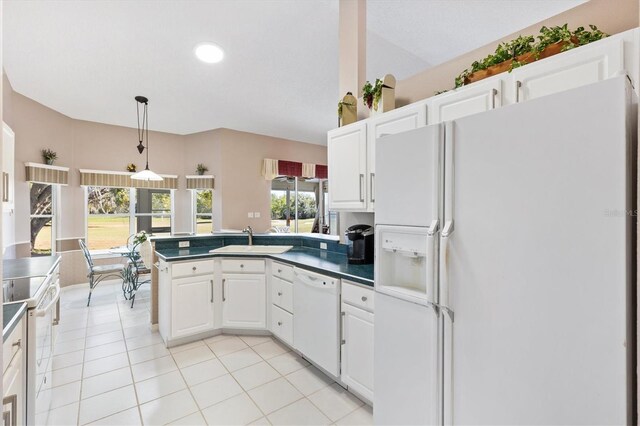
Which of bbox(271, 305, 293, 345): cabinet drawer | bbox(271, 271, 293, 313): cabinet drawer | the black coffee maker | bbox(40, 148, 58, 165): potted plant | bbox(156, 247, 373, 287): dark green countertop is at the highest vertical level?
bbox(40, 148, 58, 165): potted plant

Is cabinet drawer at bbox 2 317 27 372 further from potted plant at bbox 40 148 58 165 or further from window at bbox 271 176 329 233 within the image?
window at bbox 271 176 329 233

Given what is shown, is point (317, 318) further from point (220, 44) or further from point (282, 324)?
point (220, 44)

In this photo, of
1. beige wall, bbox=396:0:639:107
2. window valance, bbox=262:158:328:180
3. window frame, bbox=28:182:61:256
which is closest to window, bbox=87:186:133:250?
window frame, bbox=28:182:61:256

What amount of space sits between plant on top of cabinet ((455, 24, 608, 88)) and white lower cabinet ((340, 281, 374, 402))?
1498 millimetres

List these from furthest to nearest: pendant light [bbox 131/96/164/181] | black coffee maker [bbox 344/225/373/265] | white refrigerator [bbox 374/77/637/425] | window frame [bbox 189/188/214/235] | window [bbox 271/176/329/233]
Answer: window [bbox 271/176/329/233]
window frame [bbox 189/188/214/235]
pendant light [bbox 131/96/164/181]
black coffee maker [bbox 344/225/373/265]
white refrigerator [bbox 374/77/637/425]

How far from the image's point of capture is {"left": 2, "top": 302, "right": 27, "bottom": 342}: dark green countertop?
1.24 meters

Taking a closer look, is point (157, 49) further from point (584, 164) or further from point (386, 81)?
point (584, 164)

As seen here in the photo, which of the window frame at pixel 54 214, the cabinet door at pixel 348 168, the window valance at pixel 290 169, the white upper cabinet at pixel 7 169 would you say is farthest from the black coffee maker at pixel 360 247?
the window frame at pixel 54 214

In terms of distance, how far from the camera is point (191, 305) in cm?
301

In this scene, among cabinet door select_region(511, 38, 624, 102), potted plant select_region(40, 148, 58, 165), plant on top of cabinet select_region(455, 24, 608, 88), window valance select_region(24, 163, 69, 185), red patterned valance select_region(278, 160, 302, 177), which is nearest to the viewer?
cabinet door select_region(511, 38, 624, 102)

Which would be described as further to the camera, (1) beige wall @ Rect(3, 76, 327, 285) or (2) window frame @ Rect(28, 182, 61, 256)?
(2) window frame @ Rect(28, 182, 61, 256)

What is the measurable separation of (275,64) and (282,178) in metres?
3.70

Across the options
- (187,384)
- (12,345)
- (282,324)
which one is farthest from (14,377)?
(282,324)

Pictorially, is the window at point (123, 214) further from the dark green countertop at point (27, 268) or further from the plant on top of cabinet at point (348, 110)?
the plant on top of cabinet at point (348, 110)
